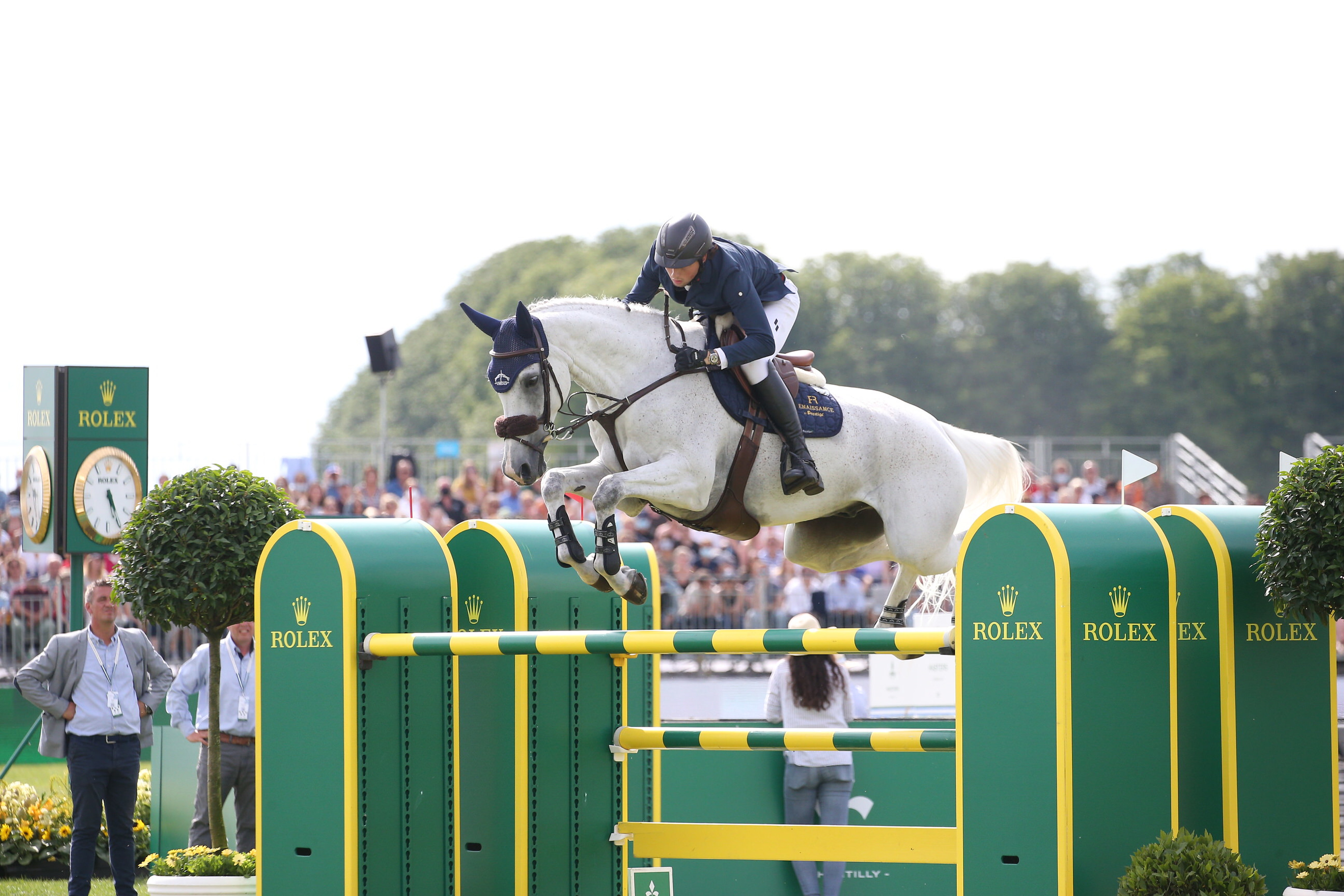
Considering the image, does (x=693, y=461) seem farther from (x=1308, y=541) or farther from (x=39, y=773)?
(x=39, y=773)

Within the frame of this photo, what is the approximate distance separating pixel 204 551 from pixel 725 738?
7.72 ft

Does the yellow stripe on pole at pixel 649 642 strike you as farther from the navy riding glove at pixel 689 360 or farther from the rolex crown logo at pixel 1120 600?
the rolex crown logo at pixel 1120 600

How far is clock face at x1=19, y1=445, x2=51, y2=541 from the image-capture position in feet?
28.1

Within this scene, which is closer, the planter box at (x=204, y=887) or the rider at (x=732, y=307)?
the rider at (x=732, y=307)

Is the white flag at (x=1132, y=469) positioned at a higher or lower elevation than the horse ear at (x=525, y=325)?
lower

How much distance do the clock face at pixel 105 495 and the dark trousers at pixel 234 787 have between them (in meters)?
1.63

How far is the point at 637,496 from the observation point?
4.85 meters

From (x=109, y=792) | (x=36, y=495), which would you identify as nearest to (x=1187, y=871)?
(x=109, y=792)

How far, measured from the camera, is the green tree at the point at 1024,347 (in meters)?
47.5

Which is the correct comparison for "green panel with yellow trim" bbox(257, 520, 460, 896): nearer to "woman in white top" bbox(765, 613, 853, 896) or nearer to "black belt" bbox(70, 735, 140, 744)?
"black belt" bbox(70, 735, 140, 744)

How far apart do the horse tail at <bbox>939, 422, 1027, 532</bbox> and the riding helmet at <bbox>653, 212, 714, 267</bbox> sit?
4.81ft

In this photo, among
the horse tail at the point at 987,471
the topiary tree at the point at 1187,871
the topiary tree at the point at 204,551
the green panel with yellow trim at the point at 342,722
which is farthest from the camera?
the topiary tree at the point at 204,551

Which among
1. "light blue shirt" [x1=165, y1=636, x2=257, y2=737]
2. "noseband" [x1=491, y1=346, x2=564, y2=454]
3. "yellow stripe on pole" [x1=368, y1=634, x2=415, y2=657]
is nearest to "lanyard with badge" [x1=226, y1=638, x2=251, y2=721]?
"light blue shirt" [x1=165, y1=636, x2=257, y2=737]

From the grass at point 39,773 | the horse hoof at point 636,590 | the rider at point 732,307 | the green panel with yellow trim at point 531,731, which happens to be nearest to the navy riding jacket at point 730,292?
the rider at point 732,307
